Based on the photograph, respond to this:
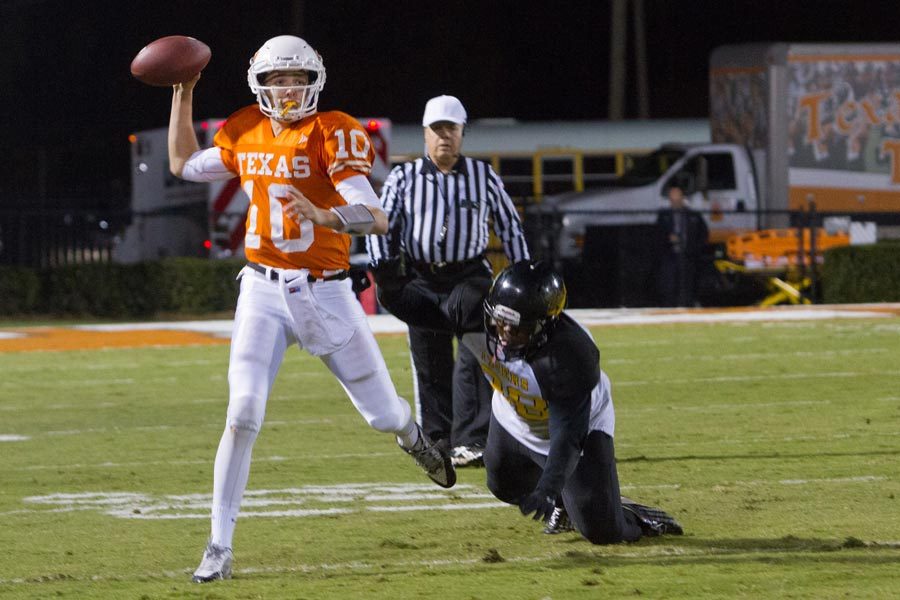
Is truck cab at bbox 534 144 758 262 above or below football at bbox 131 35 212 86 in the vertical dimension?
below

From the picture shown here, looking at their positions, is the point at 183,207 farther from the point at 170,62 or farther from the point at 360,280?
the point at 170,62

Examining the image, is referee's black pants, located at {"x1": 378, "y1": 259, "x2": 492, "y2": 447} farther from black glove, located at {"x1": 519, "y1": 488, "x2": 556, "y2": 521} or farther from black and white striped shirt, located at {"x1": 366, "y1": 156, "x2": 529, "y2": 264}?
black glove, located at {"x1": 519, "y1": 488, "x2": 556, "y2": 521}

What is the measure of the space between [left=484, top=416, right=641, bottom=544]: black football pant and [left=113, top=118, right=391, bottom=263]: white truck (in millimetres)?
14433

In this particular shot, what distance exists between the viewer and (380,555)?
6.34 m

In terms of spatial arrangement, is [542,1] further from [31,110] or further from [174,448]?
[174,448]

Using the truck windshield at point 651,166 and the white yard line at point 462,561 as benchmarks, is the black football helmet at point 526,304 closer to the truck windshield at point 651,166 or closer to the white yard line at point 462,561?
the white yard line at point 462,561

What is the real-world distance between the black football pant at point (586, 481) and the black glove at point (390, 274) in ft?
6.13

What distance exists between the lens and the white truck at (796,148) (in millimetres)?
23594

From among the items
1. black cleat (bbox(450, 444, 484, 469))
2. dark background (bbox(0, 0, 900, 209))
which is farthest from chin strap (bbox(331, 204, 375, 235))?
dark background (bbox(0, 0, 900, 209))

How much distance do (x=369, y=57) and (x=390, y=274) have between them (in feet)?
119

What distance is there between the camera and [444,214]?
8.70 metres

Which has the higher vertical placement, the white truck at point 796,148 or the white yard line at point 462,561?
the white truck at point 796,148

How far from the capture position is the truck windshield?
78.1 ft

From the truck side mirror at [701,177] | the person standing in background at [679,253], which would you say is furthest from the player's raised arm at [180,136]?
the truck side mirror at [701,177]
